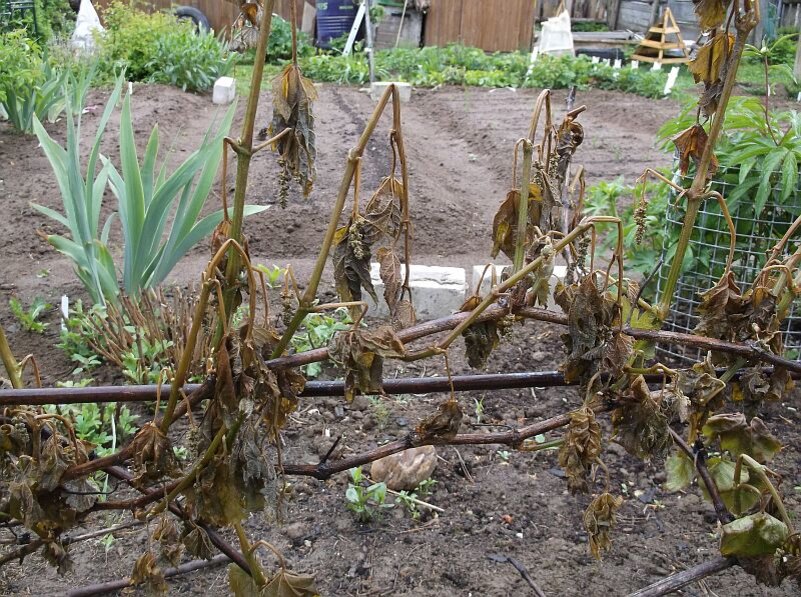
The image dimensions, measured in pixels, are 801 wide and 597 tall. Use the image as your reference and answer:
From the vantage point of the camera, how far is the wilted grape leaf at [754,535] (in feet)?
4.09

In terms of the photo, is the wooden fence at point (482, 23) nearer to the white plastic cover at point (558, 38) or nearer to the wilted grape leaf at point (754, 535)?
the white plastic cover at point (558, 38)

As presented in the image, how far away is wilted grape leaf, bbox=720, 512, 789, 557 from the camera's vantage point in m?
1.25

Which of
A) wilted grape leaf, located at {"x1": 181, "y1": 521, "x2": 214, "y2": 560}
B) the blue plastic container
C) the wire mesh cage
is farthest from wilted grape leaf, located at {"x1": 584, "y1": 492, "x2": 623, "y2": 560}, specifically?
the blue plastic container

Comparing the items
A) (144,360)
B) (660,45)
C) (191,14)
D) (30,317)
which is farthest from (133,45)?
(144,360)

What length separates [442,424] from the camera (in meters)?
1.13

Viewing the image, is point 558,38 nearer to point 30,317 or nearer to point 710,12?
point 30,317

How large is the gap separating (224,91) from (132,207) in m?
7.00

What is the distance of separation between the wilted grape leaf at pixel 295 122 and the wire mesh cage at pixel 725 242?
2.00m

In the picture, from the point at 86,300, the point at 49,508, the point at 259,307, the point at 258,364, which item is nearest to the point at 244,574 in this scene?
the point at 49,508

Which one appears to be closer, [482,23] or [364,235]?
[364,235]

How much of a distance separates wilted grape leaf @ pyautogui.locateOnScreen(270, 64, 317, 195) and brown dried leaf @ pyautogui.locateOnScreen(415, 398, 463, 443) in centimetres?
36

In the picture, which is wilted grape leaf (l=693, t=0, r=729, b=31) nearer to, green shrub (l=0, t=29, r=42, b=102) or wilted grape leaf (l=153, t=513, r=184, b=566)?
wilted grape leaf (l=153, t=513, r=184, b=566)

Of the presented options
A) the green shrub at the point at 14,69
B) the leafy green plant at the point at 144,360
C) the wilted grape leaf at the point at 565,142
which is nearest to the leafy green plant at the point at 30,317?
the leafy green plant at the point at 144,360

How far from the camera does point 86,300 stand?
3383 millimetres
